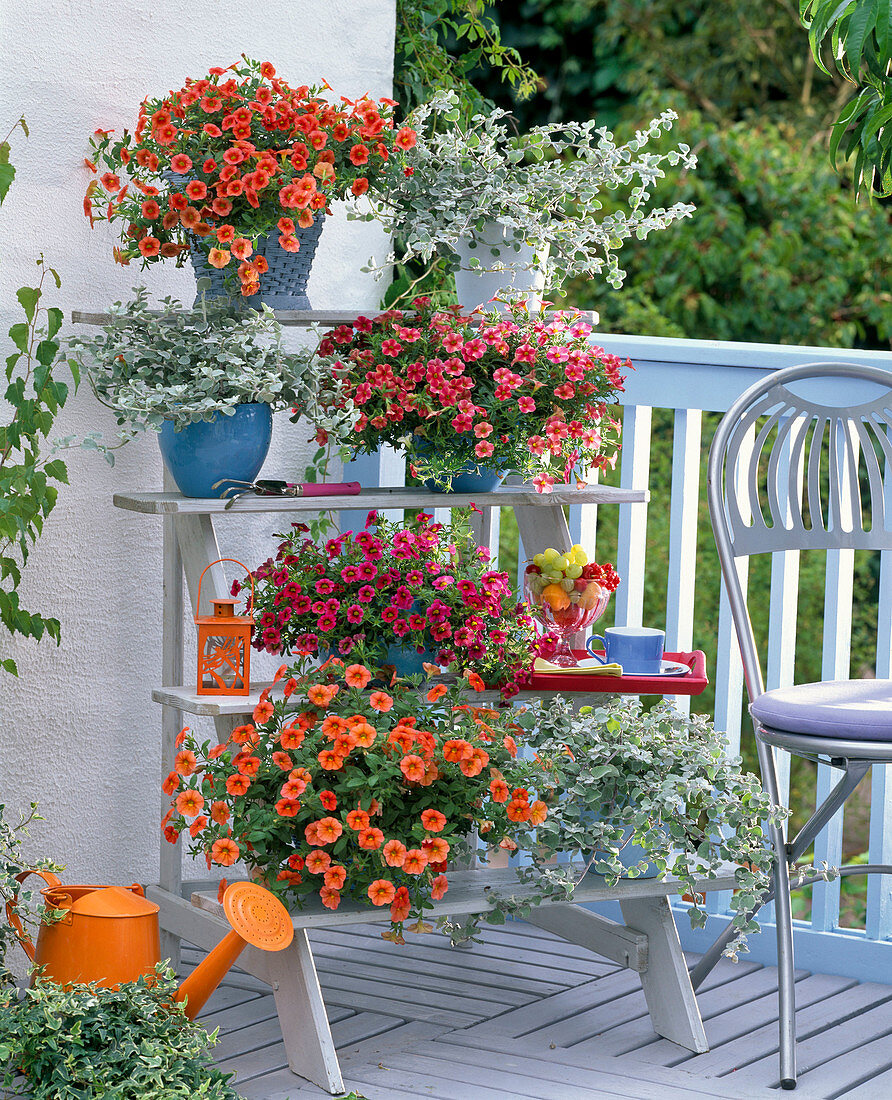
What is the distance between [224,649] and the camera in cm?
245

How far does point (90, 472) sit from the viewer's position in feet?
9.01

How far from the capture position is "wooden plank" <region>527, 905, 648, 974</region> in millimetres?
2529

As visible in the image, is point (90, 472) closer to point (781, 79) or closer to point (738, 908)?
point (738, 908)

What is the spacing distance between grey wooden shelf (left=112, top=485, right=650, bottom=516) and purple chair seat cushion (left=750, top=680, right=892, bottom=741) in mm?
438

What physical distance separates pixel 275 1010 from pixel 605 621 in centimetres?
158

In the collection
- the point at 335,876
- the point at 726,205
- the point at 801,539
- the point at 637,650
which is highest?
the point at 726,205

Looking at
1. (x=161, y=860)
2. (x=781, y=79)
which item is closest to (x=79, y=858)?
(x=161, y=860)

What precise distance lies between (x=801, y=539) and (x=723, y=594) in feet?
1.02

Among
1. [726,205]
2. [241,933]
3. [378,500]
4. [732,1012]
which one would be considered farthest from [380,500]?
[726,205]

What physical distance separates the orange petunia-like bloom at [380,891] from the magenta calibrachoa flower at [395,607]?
37 centimetres

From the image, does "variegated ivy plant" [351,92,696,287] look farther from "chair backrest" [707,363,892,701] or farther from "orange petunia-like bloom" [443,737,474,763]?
"orange petunia-like bloom" [443,737,474,763]

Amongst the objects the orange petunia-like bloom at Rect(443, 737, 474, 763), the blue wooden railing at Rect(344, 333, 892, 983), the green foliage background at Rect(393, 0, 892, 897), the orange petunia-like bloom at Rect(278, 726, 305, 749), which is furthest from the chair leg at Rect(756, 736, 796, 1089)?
the green foliage background at Rect(393, 0, 892, 897)

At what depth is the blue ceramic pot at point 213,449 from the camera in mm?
2447

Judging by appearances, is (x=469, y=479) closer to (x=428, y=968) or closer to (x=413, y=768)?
(x=413, y=768)
